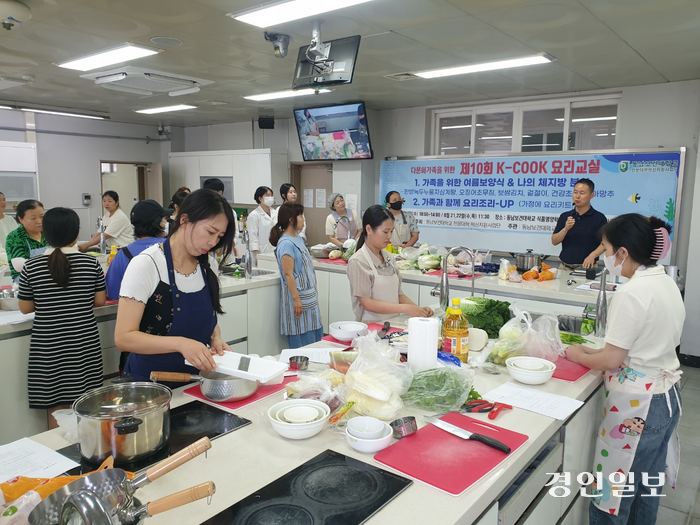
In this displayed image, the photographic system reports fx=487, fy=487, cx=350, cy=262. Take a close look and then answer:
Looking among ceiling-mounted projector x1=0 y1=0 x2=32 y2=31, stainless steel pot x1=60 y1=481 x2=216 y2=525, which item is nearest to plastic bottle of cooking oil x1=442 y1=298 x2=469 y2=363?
stainless steel pot x1=60 y1=481 x2=216 y2=525

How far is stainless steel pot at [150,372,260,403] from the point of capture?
5.73 ft

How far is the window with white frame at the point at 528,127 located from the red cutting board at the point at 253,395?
557 centimetres

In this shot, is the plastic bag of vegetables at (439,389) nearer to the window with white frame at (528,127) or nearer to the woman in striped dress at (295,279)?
the woman in striped dress at (295,279)

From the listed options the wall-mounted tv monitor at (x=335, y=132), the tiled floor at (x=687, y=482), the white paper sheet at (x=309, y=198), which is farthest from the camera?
the white paper sheet at (x=309, y=198)

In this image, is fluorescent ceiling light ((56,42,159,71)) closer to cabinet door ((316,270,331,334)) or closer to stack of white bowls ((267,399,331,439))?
cabinet door ((316,270,331,334))

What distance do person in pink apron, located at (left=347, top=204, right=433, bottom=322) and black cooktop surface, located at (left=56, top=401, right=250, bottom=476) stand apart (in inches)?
54.7

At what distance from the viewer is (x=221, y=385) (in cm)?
175

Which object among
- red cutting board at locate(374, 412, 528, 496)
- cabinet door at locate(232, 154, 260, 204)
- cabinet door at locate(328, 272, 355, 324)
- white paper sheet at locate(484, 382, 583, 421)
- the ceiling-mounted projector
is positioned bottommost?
cabinet door at locate(328, 272, 355, 324)

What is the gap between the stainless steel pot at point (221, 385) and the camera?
5.73 ft

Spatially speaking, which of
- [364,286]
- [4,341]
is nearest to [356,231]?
[364,286]

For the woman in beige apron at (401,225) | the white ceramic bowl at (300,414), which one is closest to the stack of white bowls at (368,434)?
the white ceramic bowl at (300,414)

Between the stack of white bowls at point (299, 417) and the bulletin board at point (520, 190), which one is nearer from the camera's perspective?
the stack of white bowls at point (299, 417)

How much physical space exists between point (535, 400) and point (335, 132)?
6.28 meters

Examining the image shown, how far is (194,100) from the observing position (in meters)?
7.13
